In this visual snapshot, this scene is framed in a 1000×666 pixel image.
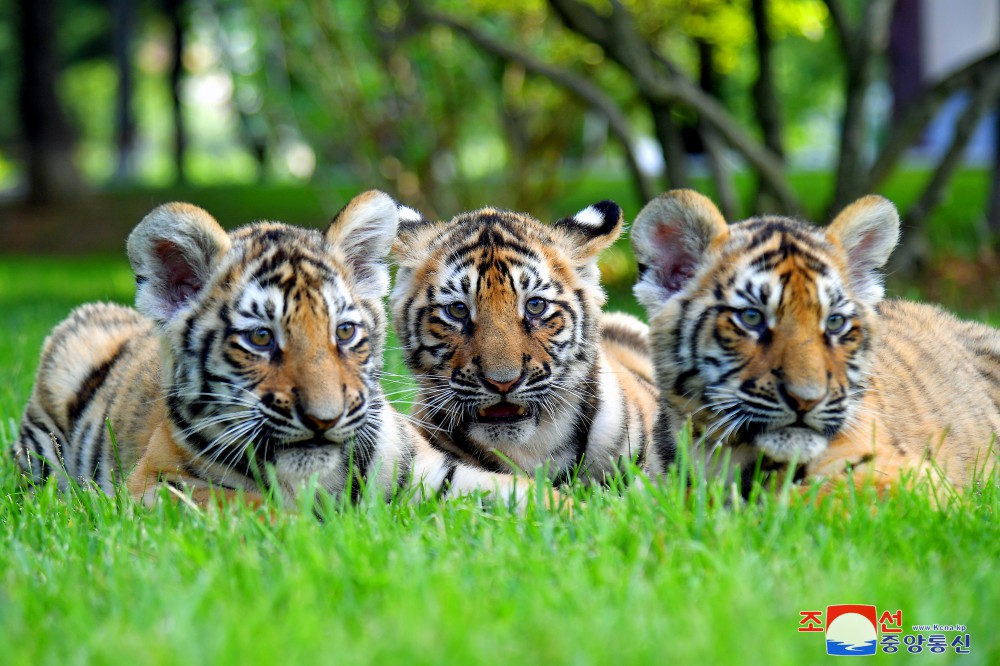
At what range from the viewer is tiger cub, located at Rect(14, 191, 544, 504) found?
3.53m

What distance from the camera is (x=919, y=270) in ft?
33.4

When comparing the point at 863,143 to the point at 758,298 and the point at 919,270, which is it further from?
the point at 758,298

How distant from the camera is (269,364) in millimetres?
3547

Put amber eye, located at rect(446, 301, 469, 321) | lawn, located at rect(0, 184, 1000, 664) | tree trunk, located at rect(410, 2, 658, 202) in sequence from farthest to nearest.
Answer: tree trunk, located at rect(410, 2, 658, 202) < amber eye, located at rect(446, 301, 469, 321) < lawn, located at rect(0, 184, 1000, 664)

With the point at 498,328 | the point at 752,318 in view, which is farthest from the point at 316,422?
the point at 752,318

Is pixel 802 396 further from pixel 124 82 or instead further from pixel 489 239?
pixel 124 82

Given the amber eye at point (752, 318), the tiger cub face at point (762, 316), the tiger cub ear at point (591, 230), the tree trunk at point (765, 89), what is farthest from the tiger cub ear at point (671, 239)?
the tree trunk at point (765, 89)

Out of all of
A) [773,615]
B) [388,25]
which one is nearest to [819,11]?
[388,25]

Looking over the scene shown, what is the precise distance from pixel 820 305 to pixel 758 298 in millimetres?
201

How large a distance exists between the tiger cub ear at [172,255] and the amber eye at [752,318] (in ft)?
5.93

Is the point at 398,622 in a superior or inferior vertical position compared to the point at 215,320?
inferior

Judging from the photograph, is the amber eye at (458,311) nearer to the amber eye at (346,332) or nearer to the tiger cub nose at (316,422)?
the amber eye at (346,332)

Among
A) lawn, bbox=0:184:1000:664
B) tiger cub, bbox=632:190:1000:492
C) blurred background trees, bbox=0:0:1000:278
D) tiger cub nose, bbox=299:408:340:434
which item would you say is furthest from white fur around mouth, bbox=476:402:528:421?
blurred background trees, bbox=0:0:1000:278

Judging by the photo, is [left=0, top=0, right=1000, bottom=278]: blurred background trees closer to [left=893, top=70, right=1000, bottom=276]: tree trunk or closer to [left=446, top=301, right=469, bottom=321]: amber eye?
[left=893, top=70, right=1000, bottom=276]: tree trunk
